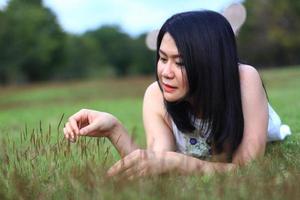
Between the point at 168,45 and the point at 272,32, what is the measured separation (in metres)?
47.7

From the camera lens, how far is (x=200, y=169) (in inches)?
117

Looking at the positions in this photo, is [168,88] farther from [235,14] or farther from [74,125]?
[235,14]

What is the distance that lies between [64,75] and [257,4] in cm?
3269

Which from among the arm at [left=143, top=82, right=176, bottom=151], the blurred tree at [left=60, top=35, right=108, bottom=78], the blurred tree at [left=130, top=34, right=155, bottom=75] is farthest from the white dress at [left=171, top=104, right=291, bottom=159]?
the blurred tree at [left=130, top=34, right=155, bottom=75]

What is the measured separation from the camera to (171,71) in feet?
10.3

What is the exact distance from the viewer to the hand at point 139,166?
2.52 meters

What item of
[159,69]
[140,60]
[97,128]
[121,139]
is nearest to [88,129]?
[97,128]

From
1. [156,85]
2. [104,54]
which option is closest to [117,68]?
[104,54]

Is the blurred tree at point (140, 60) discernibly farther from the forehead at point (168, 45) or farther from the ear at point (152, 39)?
the forehead at point (168, 45)

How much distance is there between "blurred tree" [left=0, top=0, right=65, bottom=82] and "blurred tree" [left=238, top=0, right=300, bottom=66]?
18.8 metres

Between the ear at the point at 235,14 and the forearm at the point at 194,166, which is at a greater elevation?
the ear at the point at 235,14

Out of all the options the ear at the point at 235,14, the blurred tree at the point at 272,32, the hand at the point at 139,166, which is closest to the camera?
the hand at the point at 139,166

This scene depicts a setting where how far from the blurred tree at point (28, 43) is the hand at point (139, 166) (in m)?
47.1

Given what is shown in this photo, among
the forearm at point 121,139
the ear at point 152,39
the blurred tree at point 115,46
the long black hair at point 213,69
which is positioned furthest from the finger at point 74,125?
the blurred tree at point 115,46
